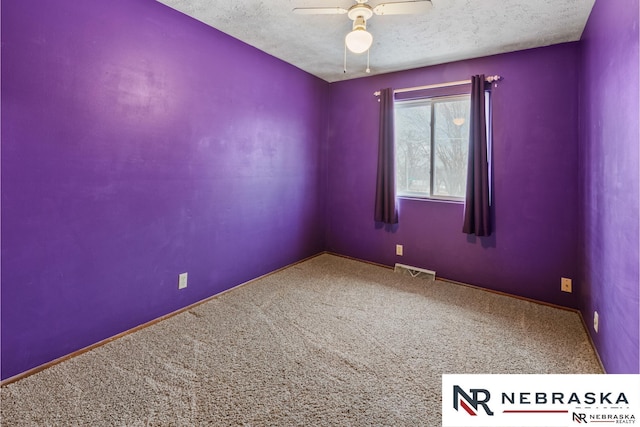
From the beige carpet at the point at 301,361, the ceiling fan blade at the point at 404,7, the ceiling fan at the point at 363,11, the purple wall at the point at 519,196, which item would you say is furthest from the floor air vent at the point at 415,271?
the ceiling fan blade at the point at 404,7

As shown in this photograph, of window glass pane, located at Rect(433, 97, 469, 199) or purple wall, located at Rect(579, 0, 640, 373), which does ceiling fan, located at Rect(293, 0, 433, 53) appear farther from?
window glass pane, located at Rect(433, 97, 469, 199)

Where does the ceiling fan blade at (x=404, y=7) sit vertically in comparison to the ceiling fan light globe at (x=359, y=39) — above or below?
above

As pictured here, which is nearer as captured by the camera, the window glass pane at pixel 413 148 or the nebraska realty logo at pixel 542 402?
the nebraska realty logo at pixel 542 402

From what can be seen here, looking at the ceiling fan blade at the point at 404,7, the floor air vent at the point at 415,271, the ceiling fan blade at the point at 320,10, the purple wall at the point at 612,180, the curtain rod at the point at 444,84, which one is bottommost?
the floor air vent at the point at 415,271

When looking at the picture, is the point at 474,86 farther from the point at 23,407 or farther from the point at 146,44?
the point at 23,407

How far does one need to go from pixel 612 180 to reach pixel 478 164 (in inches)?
54.9

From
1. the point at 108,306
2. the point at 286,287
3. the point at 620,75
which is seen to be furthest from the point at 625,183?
the point at 108,306

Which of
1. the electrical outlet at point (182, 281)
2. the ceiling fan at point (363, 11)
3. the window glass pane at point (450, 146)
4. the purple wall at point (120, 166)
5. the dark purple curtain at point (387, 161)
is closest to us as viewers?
the purple wall at point (120, 166)

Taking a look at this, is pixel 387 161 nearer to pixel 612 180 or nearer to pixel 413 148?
pixel 413 148

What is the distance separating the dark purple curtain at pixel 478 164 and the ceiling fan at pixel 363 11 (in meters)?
1.42

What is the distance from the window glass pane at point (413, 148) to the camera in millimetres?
3709

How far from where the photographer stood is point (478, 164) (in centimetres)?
318

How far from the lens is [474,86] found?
319cm

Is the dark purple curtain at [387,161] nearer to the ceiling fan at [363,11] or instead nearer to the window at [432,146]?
the window at [432,146]
